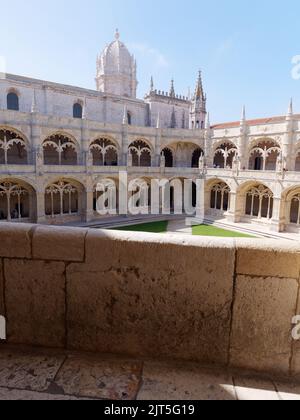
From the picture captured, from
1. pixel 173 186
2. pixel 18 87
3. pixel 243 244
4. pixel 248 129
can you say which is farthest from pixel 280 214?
pixel 18 87

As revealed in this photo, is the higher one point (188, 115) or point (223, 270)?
point (188, 115)

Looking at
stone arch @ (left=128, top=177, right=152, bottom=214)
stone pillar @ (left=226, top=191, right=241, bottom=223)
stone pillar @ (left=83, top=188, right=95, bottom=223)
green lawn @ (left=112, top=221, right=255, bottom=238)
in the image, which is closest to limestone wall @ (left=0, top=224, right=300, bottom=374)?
green lawn @ (left=112, top=221, right=255, bottom=238)

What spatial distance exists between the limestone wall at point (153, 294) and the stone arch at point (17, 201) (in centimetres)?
2006

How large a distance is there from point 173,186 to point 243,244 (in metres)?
28.2

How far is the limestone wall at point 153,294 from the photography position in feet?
7.48

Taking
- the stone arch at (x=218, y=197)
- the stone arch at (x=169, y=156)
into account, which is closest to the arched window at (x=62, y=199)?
the stone arch at (x=169, y=156)

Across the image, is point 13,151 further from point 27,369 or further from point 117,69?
point 27,369

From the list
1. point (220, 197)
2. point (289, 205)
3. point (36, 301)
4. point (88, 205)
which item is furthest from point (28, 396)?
point (220, 197)

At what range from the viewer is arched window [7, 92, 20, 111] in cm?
2555

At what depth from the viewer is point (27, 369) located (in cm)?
221

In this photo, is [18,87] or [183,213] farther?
[183,213]

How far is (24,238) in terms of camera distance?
2473 mm

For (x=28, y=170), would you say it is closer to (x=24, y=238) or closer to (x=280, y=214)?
(x=280, y=214)

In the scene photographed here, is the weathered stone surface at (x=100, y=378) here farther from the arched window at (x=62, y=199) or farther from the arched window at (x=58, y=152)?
the arched window at (x=58, y=152)
